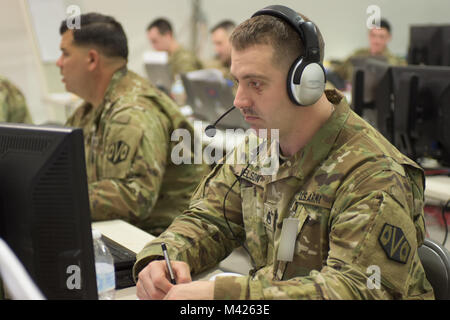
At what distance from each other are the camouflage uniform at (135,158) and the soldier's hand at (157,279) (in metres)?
0.72

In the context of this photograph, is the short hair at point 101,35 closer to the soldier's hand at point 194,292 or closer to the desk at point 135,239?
the desk at point 135,239

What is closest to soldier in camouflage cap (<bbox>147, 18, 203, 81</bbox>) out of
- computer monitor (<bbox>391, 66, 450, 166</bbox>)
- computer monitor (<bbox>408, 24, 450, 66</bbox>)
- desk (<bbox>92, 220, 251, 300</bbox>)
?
computer monitor (<bbox>408, 24, 450, 66</bbox>)

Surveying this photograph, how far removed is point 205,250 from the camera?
137 cm

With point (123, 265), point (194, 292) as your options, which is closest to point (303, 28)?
point (194, 292)

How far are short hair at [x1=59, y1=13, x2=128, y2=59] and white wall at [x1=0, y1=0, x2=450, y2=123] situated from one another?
8.88 ft

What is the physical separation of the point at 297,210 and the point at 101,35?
4.38ft

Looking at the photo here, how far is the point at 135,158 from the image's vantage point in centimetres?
192

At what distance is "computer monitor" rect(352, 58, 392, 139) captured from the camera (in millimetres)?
2727

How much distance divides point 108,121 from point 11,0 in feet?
14.9

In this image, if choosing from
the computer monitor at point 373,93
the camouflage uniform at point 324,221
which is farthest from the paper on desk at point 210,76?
the camouflage uniform at point 324,221

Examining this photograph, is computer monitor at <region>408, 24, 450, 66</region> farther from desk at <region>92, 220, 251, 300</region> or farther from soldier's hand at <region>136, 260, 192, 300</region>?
soldier's hand at <region>136, 260, 192, 300</region>

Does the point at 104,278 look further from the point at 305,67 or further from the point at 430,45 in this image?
the point at 430,45

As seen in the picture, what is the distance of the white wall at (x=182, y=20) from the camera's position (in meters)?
6.00
